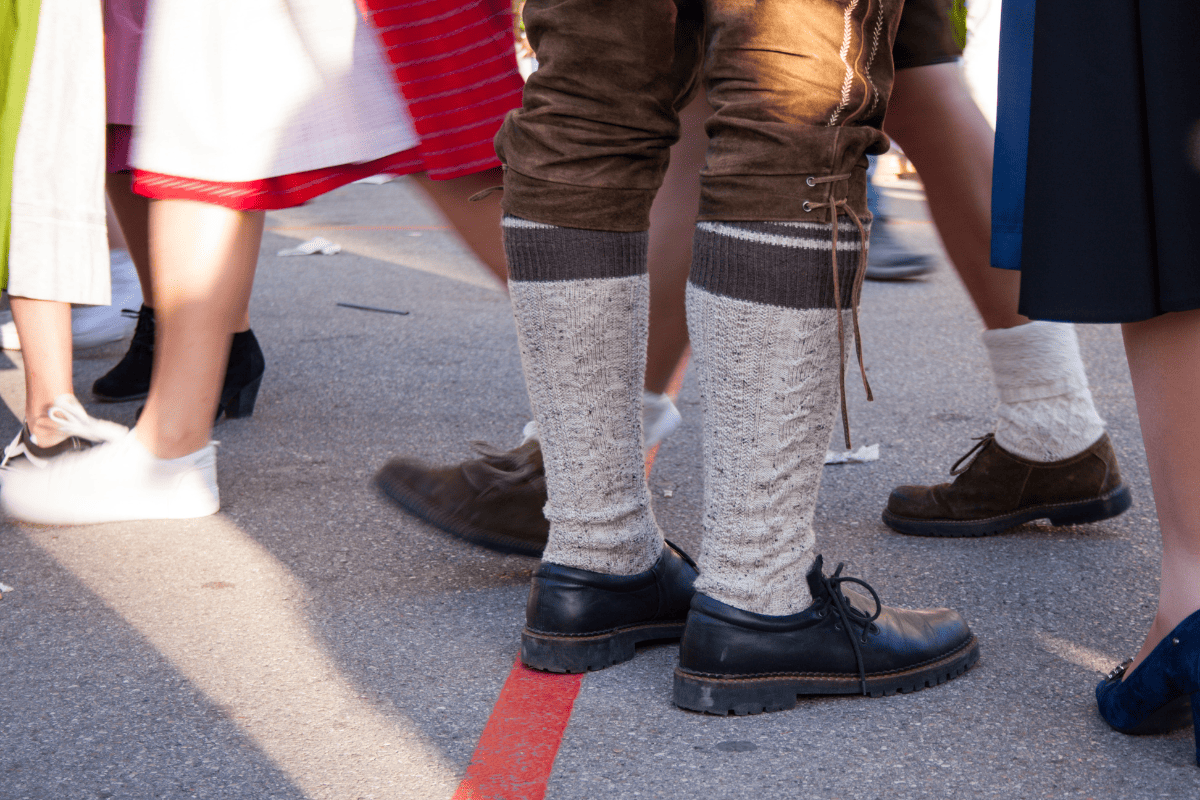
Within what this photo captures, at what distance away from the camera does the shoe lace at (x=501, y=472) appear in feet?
5.94

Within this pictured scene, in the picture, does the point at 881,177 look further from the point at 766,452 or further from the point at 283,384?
the point at 766,452

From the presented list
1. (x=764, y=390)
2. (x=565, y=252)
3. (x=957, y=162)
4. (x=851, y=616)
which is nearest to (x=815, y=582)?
(x=851, y=616)

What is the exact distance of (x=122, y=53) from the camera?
2105 millimetres

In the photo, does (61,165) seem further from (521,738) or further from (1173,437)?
(1173,437)

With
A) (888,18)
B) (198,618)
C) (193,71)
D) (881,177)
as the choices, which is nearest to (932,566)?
(888,18)

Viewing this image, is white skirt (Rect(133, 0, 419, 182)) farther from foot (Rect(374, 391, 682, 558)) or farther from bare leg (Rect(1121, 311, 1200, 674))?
bare leg (Rect(1121, 311, 1200, 674))

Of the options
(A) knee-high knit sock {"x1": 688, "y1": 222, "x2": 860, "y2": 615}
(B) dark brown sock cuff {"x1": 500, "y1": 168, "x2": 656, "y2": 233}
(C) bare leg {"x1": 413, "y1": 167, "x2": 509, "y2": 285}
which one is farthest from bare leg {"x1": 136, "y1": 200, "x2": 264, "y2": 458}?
(A) knee-high knit sock {"x1": 688, "y1": 222, "x2": 860, "y2": 615}

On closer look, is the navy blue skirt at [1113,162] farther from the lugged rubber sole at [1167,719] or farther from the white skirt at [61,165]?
the white skirt at [61,165]

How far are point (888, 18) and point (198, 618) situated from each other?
4.08ft

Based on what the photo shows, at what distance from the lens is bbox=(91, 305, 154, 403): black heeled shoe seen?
2.78 metres

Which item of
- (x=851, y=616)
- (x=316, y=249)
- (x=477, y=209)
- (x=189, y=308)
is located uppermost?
(x=477, y=209)

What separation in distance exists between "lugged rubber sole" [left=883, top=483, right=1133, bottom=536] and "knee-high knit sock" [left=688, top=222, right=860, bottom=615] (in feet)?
2.11

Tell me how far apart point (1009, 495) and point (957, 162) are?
A: 22.3 inches

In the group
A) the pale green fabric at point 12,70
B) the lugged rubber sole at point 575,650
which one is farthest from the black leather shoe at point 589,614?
the pale green fabric at point 12,70
